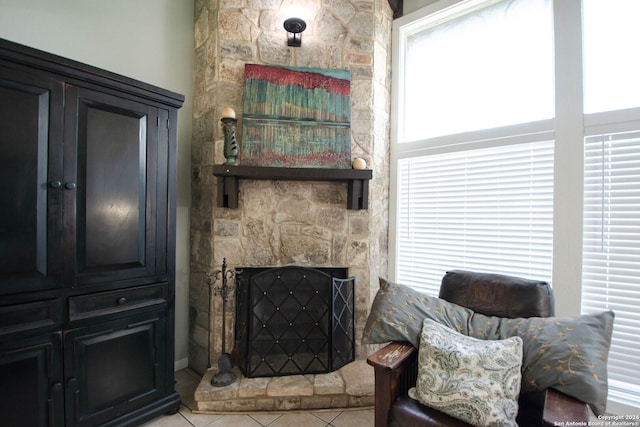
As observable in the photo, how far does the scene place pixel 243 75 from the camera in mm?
2170

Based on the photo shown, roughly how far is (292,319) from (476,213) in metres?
1.63

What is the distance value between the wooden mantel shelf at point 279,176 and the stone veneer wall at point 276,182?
0.34ft

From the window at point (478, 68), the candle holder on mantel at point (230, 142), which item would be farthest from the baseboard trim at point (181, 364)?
the window at point (478, 68)

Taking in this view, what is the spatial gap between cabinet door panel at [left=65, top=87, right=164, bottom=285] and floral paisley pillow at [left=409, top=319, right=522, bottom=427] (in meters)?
1.67

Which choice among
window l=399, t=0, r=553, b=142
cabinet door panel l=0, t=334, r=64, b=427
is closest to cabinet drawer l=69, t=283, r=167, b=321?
cabinet door panel l=0, t=334, r=64, b=427

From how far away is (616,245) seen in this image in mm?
1651

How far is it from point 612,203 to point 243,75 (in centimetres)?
265

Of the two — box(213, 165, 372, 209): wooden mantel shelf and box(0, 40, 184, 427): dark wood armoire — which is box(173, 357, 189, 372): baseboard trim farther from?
box(213, 165, 372, 209): wooden mantel shelf

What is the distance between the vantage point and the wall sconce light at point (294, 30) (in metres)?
2.07

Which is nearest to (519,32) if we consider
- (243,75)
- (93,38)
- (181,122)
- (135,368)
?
(243,75)

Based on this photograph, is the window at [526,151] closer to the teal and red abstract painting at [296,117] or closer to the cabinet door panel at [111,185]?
the teal and red abstract painting at [296,117]

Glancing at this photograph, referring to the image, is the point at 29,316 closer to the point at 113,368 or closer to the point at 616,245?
the point at 113,368

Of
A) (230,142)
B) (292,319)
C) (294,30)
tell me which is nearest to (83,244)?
(230,142)

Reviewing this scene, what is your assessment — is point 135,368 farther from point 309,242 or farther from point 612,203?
point 612,203
